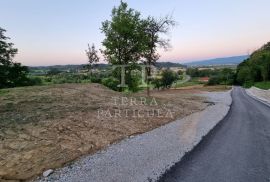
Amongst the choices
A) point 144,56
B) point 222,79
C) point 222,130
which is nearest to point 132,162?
point 222,130

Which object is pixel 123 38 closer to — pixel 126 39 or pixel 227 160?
pixel 126 39

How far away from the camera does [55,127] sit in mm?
12156

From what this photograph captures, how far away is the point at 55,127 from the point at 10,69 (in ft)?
102

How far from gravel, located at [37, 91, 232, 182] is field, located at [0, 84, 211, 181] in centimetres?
62

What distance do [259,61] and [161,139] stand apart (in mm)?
94326

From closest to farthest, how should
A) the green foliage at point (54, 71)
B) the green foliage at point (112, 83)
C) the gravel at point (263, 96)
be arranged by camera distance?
the green foliage at point (112, 83) < the gravel at point (263, 96) < the green foliage at point (54, 71)

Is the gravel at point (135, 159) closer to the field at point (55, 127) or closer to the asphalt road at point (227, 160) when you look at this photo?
the asphalt road at point (227, 160)

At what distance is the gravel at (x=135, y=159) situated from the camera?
25.9 feet

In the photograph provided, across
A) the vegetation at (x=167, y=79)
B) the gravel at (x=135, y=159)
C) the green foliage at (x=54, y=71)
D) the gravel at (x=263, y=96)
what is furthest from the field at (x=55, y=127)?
the vegetation at (x=167, y=79)

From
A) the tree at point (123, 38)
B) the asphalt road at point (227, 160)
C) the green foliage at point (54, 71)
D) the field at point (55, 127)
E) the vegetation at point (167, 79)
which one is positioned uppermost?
the tree at point (123, 38)

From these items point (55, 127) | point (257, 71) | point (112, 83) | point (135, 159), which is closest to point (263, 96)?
point (112, 83)

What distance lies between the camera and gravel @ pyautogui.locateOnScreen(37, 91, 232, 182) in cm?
791

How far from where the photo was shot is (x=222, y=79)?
125 m

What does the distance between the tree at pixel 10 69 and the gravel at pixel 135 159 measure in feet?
A: 101
